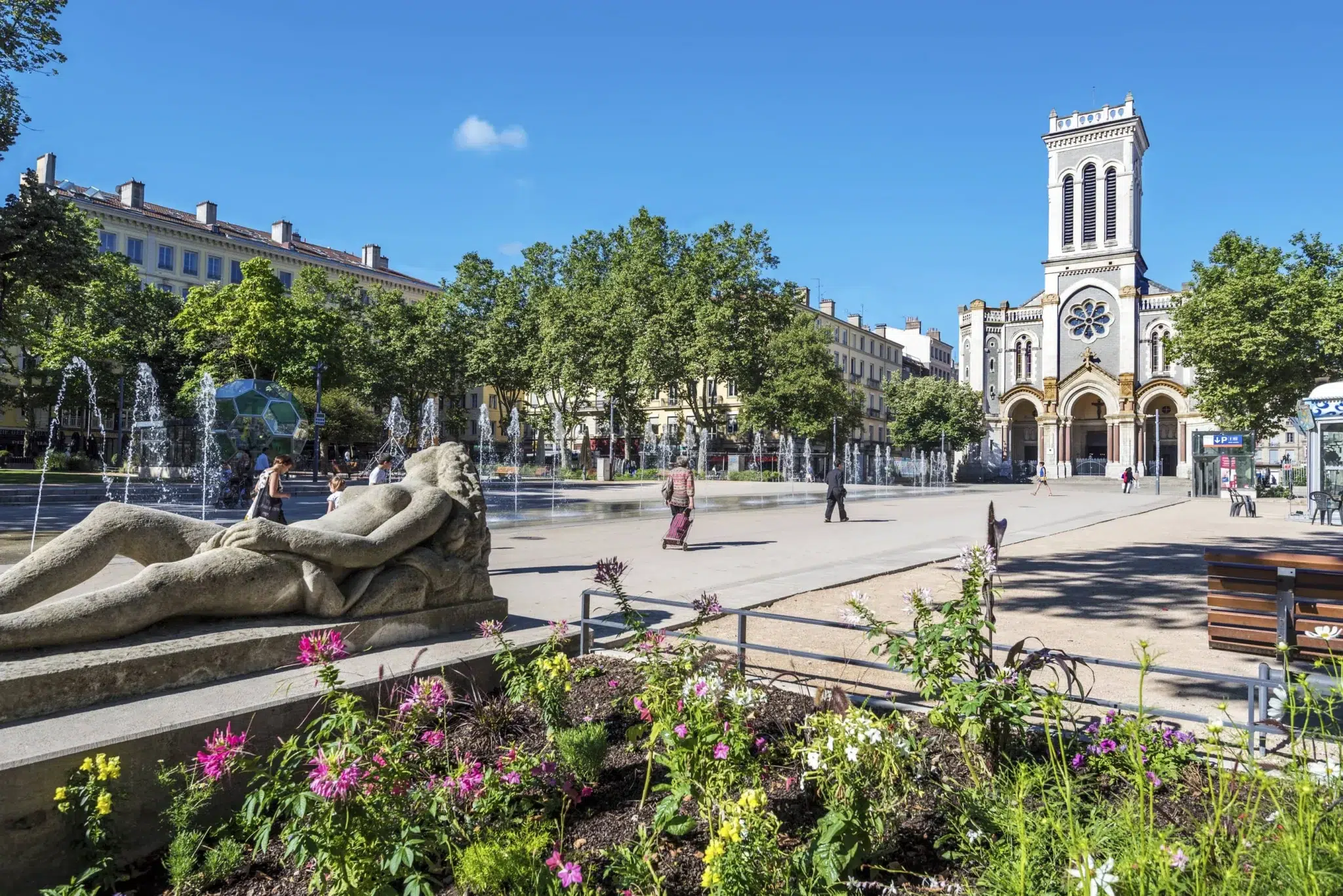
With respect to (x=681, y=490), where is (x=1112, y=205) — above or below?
above

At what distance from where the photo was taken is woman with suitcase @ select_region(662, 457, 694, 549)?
13.5 meters

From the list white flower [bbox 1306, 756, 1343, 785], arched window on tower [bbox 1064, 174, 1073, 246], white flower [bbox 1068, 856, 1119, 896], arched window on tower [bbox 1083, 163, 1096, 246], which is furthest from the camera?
arched window on tower [bbox 1064, 174, 1073, 246]

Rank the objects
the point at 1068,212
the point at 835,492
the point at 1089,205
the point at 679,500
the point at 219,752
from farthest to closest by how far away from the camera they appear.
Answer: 1. the point at 1068,212
2. the point at 1089,205
3. the point at 835,492
4. the point at 679,500
5. the point at 219,752

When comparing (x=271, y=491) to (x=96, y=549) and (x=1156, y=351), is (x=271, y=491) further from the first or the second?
(x=1156, y=351)

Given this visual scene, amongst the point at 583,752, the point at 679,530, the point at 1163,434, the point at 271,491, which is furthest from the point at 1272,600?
the point at 1163,434

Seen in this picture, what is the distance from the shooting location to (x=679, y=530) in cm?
1346

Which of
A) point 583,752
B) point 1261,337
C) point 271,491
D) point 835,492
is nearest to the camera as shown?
point 583,752

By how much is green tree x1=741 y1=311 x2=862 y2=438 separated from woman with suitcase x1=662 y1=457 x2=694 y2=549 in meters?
36.1

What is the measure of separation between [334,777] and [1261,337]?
4138cm

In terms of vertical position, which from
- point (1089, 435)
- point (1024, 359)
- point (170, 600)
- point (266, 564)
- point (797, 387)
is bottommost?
point (170, 600)

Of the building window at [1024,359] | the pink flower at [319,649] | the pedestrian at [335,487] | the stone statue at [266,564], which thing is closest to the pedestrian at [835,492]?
the pedestrian at [335,487]

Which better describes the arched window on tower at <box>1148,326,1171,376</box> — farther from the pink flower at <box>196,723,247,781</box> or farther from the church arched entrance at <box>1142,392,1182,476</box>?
the pink flower at <box>196,723,247,781</box>

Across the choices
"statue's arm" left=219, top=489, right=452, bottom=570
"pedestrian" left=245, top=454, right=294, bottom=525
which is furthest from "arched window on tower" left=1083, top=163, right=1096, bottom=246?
"statue's arm" left=219, top=489, right=452, bottom=570

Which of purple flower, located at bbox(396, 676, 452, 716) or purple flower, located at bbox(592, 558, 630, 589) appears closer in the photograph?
purple flower, located at bbox(396, 676, 452, 716)
